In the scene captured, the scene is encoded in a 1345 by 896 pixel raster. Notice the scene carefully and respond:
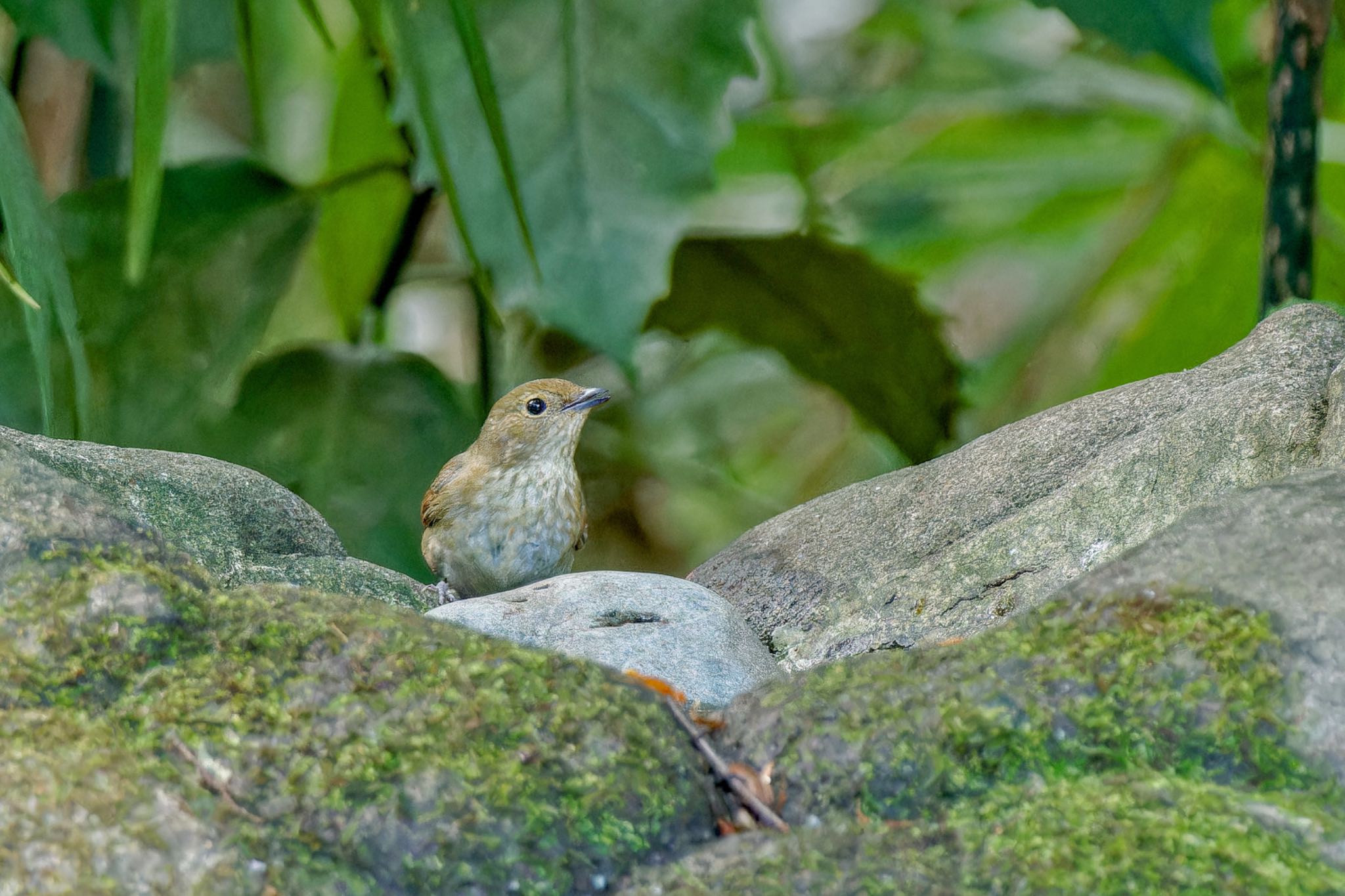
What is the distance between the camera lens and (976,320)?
533 centimetres

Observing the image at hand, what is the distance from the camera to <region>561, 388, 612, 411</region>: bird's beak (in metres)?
3.59

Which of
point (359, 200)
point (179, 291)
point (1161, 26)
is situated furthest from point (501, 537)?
point (1161, 26)

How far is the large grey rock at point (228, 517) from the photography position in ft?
7.55

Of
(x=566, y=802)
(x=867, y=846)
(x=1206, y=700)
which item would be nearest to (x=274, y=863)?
(x=566, y=802)

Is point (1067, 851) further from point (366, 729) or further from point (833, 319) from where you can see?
point (833, 319)

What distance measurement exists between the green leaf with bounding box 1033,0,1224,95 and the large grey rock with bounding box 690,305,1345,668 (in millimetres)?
607

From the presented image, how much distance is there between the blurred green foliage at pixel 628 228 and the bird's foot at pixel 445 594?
10.6 inches

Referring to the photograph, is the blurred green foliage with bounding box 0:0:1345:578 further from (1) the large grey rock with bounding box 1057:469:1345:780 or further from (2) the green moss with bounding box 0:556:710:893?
(1) the large grey rock with bounding box 1057:469:1345:780

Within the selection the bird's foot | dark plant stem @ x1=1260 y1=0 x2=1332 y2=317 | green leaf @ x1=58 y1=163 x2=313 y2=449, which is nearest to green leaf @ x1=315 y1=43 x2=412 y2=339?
green leaf @ x1=58 y1=163 x2=313 y2=449

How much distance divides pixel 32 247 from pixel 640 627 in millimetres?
1153

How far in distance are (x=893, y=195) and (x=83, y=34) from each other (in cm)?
271

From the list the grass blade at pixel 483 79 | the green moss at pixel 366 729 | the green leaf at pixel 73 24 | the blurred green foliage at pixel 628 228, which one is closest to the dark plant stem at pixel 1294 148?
the blurred green foliage at pixel 628 228

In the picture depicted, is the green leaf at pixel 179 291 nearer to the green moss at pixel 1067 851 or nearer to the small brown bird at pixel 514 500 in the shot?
the small brown bird at pixel 514 500

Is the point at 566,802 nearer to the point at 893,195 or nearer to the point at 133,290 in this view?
the point at 133,290
